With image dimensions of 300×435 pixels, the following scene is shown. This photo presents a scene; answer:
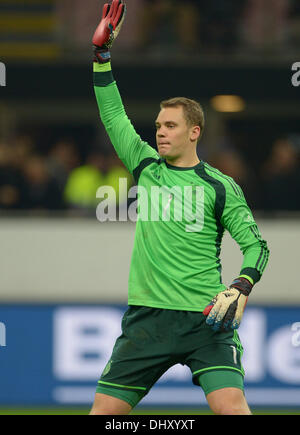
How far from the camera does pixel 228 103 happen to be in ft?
38.3

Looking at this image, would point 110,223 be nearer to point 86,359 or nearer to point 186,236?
point 86,359

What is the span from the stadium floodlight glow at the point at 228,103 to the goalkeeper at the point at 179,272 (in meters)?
7.02

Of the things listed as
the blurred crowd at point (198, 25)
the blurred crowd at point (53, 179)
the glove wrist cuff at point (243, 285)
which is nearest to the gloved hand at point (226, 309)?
the glove wrist cuff at point (243, 285)

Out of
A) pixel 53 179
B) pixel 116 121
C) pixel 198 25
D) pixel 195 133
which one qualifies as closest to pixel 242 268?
pixel 195 133

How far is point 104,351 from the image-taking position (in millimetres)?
8477

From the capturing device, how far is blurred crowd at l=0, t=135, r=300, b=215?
8.95 m

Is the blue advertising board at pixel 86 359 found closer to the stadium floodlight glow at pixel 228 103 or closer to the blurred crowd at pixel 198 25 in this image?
the stadium floodlight glow at pixel 228 103

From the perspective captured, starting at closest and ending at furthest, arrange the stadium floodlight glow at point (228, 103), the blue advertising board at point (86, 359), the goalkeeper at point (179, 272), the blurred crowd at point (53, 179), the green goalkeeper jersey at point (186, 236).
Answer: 1. the goalkeeper at point (179, 272)
2. the green goalkeeper jersey at point (186, 236)
3. the blue advertising board at point (86, 359)
4. the blurred crowd at point (53, 179)
5. the stadium floodlight glow at point (228, 103)

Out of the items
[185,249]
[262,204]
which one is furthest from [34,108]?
[185,249]

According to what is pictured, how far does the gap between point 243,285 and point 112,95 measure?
3.83ft

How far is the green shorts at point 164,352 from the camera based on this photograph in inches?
166

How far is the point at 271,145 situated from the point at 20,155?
445 cm

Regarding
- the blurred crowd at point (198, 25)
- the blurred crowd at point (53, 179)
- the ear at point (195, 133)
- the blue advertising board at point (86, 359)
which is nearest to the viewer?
the ear at point (195, 133)
